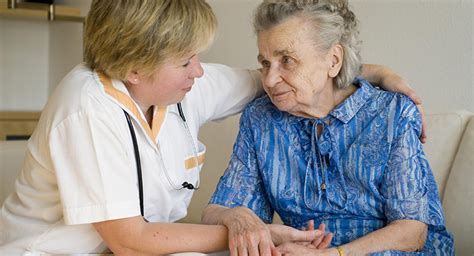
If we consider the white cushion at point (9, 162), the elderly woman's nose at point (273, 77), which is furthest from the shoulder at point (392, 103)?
the white cushion at point (9, 162)

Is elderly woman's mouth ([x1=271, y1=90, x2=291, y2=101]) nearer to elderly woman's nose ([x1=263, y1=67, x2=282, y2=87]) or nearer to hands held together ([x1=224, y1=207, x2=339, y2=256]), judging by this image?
elderly woman's nose ([x1=263, y1=67, x2=282, y2=87])

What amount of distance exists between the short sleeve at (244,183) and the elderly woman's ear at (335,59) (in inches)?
11.0

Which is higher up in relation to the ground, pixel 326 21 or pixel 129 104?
pixel 326 21

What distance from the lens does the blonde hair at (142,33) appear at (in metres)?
1.57

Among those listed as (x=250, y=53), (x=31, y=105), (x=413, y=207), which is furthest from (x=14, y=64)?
(x=413, y=207)

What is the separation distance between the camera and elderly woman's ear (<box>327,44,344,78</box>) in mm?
1807

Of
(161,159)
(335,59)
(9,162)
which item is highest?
(335,59)

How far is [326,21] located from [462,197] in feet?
2.17

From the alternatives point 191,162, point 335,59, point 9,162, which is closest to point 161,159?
point 191,162

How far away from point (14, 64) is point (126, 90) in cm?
305

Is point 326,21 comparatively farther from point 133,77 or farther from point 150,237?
point 150,237

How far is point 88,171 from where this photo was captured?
149 cm

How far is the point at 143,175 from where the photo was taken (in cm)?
167

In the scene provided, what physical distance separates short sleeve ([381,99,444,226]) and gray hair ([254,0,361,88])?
195 millimetres
